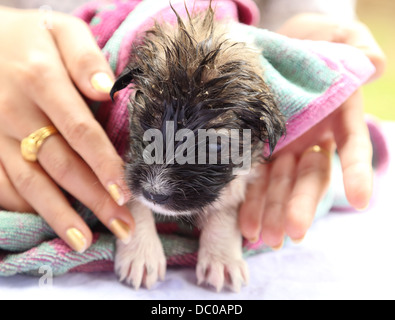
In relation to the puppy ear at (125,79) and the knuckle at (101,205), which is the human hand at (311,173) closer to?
the knuckle at (101,205)

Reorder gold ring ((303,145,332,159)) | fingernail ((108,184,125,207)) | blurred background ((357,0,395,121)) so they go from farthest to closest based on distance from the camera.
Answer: blurred background ((357,0,395,121)), gold ring ((303,145,332,159)), fingernail ((108,184,125,207))

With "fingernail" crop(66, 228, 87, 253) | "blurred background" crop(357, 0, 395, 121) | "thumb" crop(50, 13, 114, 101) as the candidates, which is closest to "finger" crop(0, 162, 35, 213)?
"fingernail" crop(66, 228, 87, 253)

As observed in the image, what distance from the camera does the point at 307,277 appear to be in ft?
5.44

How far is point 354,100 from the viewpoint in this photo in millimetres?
1872

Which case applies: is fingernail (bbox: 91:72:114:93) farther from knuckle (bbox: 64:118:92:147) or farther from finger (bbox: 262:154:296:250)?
finger (bbox: 262:154:296:250)

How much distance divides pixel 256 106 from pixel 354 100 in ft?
2.67

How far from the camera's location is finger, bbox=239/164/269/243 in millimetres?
Result: 1717

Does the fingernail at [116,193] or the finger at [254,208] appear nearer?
the fingernail at [116,193]

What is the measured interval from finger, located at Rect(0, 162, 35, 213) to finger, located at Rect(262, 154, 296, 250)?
950 mm

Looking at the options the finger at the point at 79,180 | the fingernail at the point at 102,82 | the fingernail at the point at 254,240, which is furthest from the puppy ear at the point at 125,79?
the fingernail at the point at 254,240

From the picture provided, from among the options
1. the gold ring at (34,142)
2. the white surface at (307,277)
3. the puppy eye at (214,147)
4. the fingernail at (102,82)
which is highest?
the fingernail at (102,82)

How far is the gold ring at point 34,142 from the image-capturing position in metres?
1.60

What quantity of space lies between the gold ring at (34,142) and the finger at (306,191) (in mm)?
986
